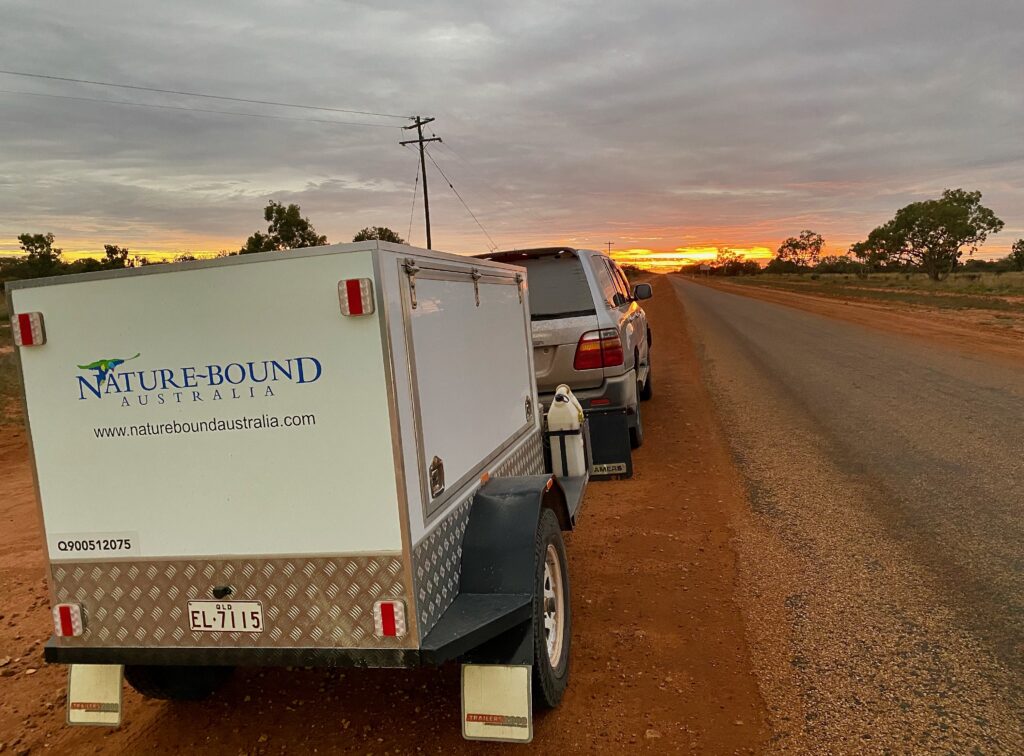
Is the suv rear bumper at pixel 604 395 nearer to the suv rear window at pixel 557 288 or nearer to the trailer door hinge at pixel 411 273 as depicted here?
the suv rear window at pixel 557 288

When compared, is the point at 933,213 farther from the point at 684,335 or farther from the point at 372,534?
the point at 372,534

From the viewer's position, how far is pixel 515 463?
14.8 ft

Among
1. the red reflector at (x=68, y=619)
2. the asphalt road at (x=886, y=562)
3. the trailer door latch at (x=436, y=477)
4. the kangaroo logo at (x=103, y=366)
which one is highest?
the kangaroo logo at (x=103, y=366)

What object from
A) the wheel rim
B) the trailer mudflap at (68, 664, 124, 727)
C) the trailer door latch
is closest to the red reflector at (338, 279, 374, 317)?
the trailer door latch

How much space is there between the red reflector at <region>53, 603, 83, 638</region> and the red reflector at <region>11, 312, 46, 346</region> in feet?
3.52

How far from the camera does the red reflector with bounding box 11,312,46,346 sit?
9.16 ft

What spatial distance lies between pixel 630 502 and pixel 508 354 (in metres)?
2.42

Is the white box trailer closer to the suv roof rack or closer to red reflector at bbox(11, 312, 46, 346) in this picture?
red reflector at bbox(11, 312, 46, 346)

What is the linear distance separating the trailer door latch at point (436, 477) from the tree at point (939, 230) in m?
77.7

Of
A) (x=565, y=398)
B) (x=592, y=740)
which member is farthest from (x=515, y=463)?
(x=592, y=740)

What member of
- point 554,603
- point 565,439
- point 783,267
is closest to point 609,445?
point 565,439

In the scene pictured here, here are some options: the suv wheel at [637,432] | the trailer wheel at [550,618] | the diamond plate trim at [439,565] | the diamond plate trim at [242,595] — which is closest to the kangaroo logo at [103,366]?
the diamond plate trim at [242,595]

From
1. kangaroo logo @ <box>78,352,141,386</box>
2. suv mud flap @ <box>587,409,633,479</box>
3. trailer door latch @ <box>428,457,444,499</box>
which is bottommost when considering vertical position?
suv mud flap @ <box>587,409,633,479</box>

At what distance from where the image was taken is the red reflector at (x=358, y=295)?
258cm
